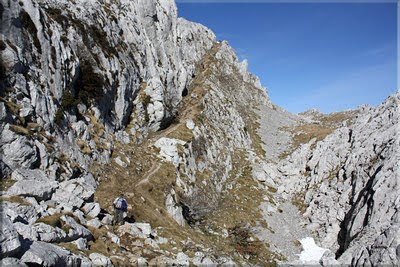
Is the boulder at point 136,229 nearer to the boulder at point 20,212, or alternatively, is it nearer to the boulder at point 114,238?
the boulder at point 114,238

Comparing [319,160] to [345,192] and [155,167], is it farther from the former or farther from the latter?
[155,167]

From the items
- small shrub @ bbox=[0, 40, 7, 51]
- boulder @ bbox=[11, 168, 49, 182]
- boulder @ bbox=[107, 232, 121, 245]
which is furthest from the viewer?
small shrub @ bbox=[0, 40, 7, 51]

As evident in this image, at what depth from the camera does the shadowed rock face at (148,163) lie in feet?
88.2

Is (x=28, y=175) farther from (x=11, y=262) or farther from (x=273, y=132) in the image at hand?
(x=273, y=132)

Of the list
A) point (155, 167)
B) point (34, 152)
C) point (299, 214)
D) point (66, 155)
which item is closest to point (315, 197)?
point (299, 214)

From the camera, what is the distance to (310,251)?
46.2 m

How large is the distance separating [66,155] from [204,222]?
21.3 meters

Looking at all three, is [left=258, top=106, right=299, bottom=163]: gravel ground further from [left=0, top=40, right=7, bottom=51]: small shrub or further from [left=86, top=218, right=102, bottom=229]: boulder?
[left=0, top=40, right=7, bottom=51]: small shrub

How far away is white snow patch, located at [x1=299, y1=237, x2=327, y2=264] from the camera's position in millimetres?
43688

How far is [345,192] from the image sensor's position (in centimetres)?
5197

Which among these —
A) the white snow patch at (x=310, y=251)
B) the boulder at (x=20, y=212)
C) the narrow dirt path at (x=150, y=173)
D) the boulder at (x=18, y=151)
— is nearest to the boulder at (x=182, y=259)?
the boulder at (x=20, y=212)

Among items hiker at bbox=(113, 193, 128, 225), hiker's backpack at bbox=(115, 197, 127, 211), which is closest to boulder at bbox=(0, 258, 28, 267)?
hiker's backpack at bbox=(115, 197, 127, 211)

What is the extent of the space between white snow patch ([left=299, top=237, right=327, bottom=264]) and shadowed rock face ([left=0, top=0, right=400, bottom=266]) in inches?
Result: 66.4

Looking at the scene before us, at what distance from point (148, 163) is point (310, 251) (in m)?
26.5
